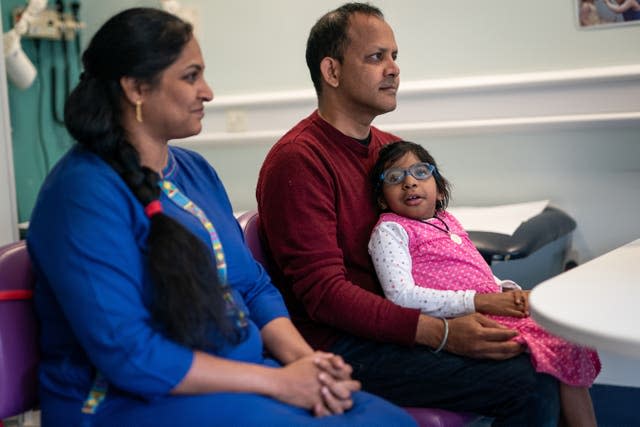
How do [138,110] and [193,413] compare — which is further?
[138,110]

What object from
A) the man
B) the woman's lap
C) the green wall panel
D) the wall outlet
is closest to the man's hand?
the man

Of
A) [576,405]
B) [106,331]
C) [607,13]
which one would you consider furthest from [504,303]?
[607,13]

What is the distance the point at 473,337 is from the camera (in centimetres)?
165

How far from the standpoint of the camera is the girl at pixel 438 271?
64.9 inches

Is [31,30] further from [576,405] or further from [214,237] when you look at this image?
[576,405]

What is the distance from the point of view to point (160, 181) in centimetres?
145

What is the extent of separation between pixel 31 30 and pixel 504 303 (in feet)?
8.73

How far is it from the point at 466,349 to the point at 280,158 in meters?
0.57

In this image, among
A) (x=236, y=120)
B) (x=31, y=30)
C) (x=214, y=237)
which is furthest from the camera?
(x=31, y=30)

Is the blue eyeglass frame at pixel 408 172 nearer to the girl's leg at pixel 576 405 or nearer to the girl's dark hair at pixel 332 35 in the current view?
the girl's dark hair at pixel 332 35

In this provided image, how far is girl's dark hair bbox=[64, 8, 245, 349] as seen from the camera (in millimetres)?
1291

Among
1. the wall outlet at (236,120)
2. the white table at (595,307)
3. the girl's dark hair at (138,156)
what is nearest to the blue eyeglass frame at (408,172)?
the white table at (595,307)

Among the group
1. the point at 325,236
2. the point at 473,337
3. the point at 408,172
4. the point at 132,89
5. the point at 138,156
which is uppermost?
the point at 132,89

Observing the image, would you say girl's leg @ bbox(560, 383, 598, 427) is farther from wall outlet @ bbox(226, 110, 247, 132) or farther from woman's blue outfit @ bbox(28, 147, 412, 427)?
wall outlet @ bbox(226, 110, 247, 132)
